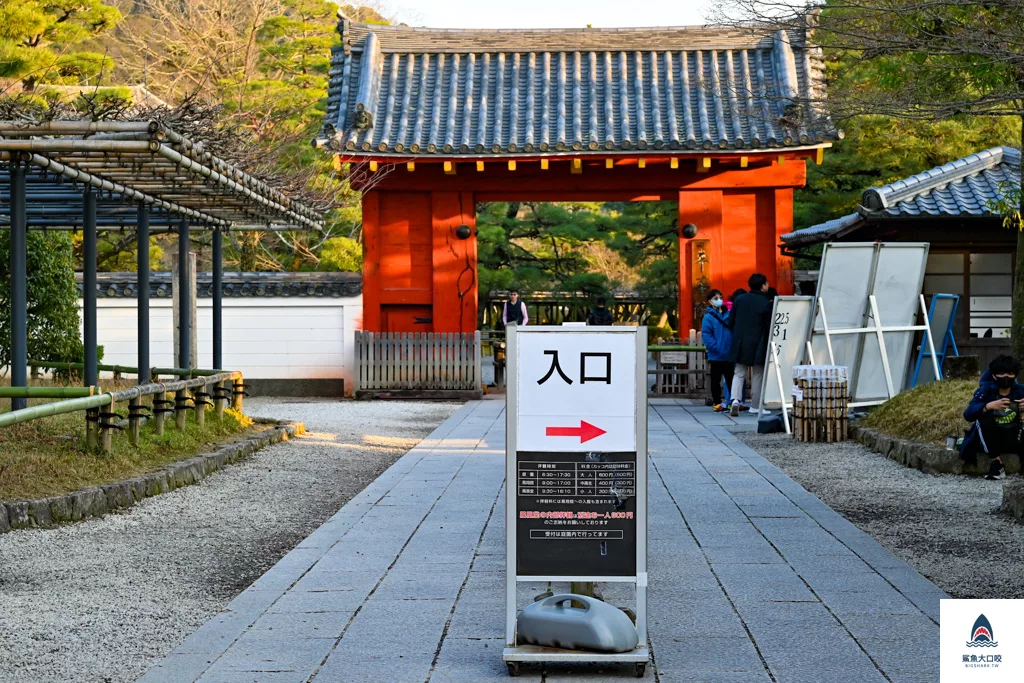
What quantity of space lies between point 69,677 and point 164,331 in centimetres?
1660

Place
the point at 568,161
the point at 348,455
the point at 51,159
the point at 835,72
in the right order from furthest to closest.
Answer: the point at 835,72
the point at 568,161
the point at 348,455
the point at 51,159

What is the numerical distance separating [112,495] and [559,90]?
14344 millimetres

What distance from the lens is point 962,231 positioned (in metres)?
16.1

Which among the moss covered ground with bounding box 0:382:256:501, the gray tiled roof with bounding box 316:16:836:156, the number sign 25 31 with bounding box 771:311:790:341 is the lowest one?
the moss covered ground with bounding box 0:382:256:501

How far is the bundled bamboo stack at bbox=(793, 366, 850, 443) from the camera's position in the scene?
42.2 feet

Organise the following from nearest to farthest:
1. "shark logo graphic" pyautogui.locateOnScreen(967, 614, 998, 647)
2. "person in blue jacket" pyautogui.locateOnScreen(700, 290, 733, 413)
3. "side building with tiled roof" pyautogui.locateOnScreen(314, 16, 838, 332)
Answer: "shark logo graphic" pyautogui.locateOnScreen(967, 614, 998, 647) < "person in blue jacket" pyautogui.locateOnScreen(700, 290, 733, 413) < "side building with tiled roof" pyautogui.locateOnScreen(314, 16, 838, 332)

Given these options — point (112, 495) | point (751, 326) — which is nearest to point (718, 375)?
point (751, 326)

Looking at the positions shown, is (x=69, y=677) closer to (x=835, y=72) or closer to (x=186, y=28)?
(x=835, y=72)

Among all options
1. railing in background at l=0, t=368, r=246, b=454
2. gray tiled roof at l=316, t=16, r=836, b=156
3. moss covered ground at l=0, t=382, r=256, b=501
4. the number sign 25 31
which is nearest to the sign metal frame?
moss covered ground at l=0, t=382, r=256, b=501

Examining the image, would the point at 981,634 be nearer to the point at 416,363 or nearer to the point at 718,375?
the point at 718,375

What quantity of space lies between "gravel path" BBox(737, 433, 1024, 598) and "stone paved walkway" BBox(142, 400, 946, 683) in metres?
0.24

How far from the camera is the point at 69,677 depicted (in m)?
4.73

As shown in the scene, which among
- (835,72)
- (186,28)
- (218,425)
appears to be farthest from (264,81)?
(218,425)

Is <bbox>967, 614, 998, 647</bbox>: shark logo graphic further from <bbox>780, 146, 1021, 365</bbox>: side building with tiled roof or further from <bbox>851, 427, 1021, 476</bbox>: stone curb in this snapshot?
<bbox>780, 146, 1021, 365</bbox>: side building with tiled roof
